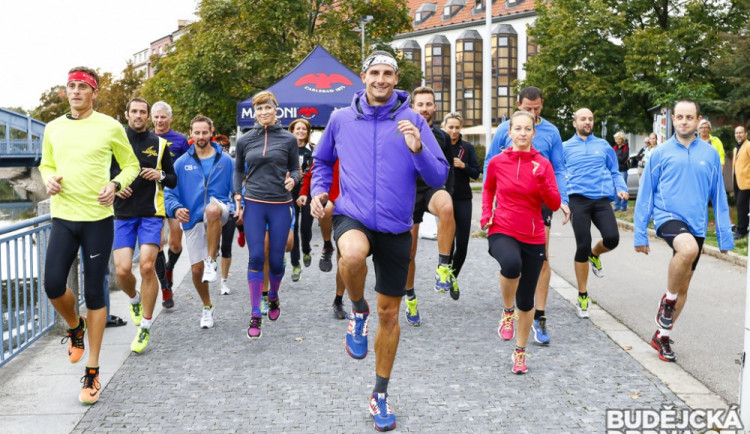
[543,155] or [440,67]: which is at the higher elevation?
[440,67]

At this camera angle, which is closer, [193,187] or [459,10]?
[193,187]

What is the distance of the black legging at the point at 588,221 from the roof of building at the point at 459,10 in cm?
6031

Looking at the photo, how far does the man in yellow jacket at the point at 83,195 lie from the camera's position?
5.10 meters

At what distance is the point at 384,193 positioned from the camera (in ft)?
14.6

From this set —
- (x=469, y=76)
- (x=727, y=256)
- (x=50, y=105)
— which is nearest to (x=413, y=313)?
(x=727, y=256)

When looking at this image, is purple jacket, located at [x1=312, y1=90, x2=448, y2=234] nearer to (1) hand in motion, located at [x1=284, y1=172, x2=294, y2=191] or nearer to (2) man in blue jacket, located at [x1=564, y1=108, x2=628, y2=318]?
(1) hand in motion, located at [x1=284, y1=172, x2=294, y2=191]

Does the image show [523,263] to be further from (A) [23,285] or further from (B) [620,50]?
(B) [620,50]

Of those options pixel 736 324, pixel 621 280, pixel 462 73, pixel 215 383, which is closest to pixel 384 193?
pixel 215 383

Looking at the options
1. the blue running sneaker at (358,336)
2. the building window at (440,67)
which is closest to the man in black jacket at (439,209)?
the blue running sneaker at (358,336)

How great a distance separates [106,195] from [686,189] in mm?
4269

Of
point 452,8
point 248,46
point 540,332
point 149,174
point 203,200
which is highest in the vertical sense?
point 452,8

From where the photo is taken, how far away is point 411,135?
425 centimetres

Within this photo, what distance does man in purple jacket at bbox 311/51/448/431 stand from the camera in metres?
4.43

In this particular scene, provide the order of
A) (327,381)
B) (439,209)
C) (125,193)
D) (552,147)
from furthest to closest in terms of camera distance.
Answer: (439,209), (552,147), (125,193), (327,381)
